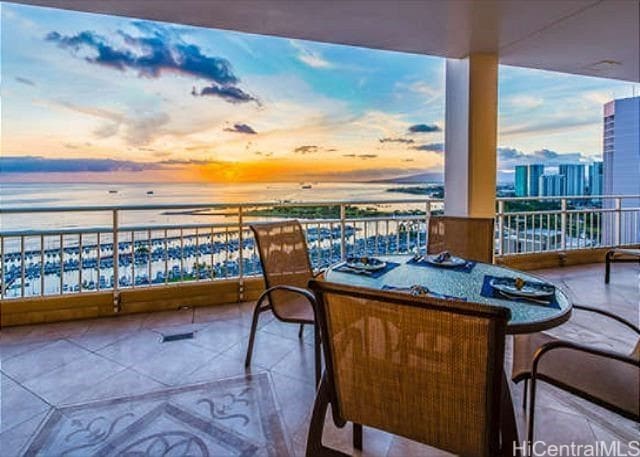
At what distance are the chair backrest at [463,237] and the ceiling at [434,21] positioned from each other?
63.7 inches

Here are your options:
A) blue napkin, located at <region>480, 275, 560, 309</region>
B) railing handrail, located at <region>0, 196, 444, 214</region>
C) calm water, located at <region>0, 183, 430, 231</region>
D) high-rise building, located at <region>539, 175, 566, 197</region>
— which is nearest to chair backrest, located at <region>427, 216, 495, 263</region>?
blue napkin, located at <region>480, 275, 560, 309</region>

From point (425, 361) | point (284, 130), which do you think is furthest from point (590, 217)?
point (425, 361)

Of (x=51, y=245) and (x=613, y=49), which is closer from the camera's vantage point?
(x=51, y=245)

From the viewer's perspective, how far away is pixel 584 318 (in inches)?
128

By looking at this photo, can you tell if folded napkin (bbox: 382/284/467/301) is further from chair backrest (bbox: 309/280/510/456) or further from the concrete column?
the concrete column

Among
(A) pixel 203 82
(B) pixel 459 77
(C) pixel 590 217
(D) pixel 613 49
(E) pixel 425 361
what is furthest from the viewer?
(C) pixel 590 217

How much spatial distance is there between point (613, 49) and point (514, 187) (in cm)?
196

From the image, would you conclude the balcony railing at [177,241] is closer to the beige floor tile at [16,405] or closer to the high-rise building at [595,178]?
the high-rise building at [595,178]

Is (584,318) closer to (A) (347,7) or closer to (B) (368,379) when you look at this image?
(B) (368,379)

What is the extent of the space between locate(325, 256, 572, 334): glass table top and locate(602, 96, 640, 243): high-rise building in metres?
4.16

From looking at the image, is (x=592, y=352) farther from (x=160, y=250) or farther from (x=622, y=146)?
(x=622, y=146)

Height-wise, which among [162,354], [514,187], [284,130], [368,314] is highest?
[284,130]

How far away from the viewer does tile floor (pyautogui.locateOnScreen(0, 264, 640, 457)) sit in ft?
5.89

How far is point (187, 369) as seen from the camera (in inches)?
96.0
